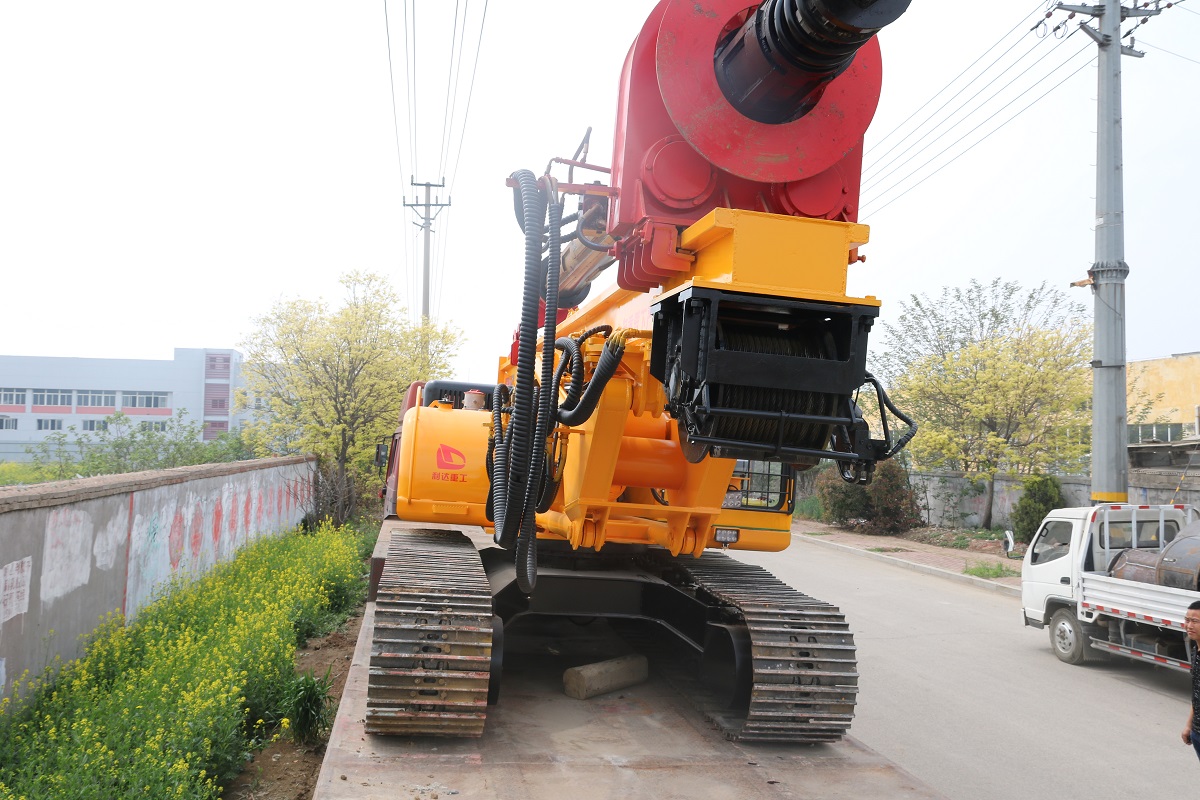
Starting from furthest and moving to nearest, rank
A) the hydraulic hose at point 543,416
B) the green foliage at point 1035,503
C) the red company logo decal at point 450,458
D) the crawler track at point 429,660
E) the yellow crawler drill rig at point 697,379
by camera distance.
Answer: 1. the green foliage at point 1035,503
2. the red company logo decal at point 450,458
3. the crawler track at point 429,660
4. the hydraulic hose at point 543,416
5. the yellow crawler drill rig at point 697,379

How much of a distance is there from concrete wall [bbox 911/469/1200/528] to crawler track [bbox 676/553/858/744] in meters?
13.9

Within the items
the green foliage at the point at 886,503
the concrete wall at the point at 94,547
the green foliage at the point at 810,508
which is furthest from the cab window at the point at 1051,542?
the green foliage at the point at 810,508

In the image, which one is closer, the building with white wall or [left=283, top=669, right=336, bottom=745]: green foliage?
[left=283, top=669, right=336, bottom=745]: green foliage

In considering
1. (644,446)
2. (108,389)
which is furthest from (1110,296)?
(108,389)

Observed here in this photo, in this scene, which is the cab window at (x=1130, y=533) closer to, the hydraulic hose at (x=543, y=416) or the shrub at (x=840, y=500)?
the hydraulic hose at (x=543, y=416)

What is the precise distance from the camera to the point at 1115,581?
30.5 feet

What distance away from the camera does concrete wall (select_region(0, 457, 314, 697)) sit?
19.2ft

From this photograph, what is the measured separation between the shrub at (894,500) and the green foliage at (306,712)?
758 inches

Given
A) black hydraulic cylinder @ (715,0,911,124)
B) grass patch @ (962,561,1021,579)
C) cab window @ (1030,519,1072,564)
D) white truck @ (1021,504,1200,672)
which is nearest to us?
black hydraulic cylinder @ (715,0,911,124)

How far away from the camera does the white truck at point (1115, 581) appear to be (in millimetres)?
8750

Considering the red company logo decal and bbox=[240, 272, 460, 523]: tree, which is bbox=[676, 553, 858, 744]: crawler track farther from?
bbox=[240, 272, 460, 523]: tree

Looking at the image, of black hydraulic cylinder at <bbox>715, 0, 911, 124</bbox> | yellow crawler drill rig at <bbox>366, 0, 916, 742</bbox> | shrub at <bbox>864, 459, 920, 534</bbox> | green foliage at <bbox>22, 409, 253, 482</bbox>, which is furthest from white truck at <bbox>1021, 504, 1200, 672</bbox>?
green foliage at <bbox>22, 409, 253, 482</bbox>

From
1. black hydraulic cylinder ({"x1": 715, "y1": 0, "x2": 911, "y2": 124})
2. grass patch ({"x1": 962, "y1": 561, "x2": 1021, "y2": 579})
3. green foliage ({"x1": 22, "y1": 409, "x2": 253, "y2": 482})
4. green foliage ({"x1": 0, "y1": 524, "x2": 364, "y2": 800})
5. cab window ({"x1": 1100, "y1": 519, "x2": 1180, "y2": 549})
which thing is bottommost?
grass patch ({"x1": 962, "y1": 561, "x2": 1021, "y2": 579})

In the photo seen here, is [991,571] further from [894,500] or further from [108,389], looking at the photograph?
[108,389]
